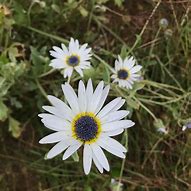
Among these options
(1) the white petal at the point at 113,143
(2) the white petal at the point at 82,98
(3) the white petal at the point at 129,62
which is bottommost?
(1) the white petal at the point at 113,143

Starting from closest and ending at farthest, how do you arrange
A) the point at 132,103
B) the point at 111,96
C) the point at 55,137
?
the point at 55,137, the point at 132,103, the point at 111,96

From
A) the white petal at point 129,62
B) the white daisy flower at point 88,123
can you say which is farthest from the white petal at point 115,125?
the white petal at point 129,62

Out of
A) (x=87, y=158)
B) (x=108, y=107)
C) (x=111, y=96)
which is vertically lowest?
(x=87, y=158)

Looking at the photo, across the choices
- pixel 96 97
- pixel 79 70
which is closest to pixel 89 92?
pixel 96 97

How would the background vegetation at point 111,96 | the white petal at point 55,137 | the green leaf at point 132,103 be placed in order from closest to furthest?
the white petal at point 55,137
the green leaf at point 132,103
the background vegetation at point 111,96

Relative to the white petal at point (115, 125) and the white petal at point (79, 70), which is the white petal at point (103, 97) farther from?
the white petal at point (79, 70)

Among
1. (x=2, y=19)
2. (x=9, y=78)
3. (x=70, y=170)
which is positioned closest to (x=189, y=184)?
(x=70, y=170)

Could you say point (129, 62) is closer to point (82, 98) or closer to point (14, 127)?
point (82, 98)

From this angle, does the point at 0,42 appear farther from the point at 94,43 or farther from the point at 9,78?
the point at 94,43
